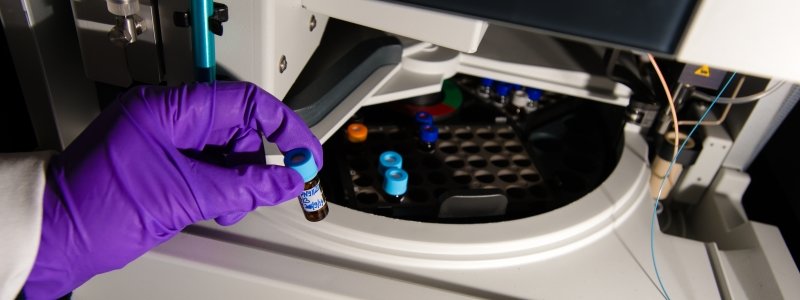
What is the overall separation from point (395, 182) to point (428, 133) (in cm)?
15

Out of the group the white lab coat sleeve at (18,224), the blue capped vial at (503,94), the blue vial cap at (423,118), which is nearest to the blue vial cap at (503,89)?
the blue capped vial at (503,94)

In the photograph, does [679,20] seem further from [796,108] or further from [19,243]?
[796,108]

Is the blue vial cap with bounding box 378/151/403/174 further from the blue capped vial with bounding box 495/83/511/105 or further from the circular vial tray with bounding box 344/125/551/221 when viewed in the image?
the blue capped vial with bounding box 495/83/511/105

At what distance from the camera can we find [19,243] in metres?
0.61

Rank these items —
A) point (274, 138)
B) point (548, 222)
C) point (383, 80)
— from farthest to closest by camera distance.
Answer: point (383, 80)
point (548, 222)
point (274, 138)

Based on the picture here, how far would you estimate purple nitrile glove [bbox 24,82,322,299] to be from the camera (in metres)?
0.64

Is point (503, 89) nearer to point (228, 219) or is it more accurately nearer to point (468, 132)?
point (468, 132)

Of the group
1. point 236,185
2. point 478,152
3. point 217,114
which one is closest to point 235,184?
point 236,185

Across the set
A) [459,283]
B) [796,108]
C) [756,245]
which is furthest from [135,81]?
[796,108]

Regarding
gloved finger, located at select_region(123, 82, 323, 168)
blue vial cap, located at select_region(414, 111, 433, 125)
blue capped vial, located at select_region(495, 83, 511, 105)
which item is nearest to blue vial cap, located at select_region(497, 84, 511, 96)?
blue capped vial, located at select_region(495, 83, 511, 105)

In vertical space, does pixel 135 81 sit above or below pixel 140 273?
above

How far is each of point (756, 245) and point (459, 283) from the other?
0.48 metres

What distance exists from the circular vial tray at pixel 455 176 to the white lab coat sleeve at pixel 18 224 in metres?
0.41

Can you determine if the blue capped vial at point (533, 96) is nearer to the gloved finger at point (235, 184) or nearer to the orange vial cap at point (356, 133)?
the orange vial cap at point (356, 133)
